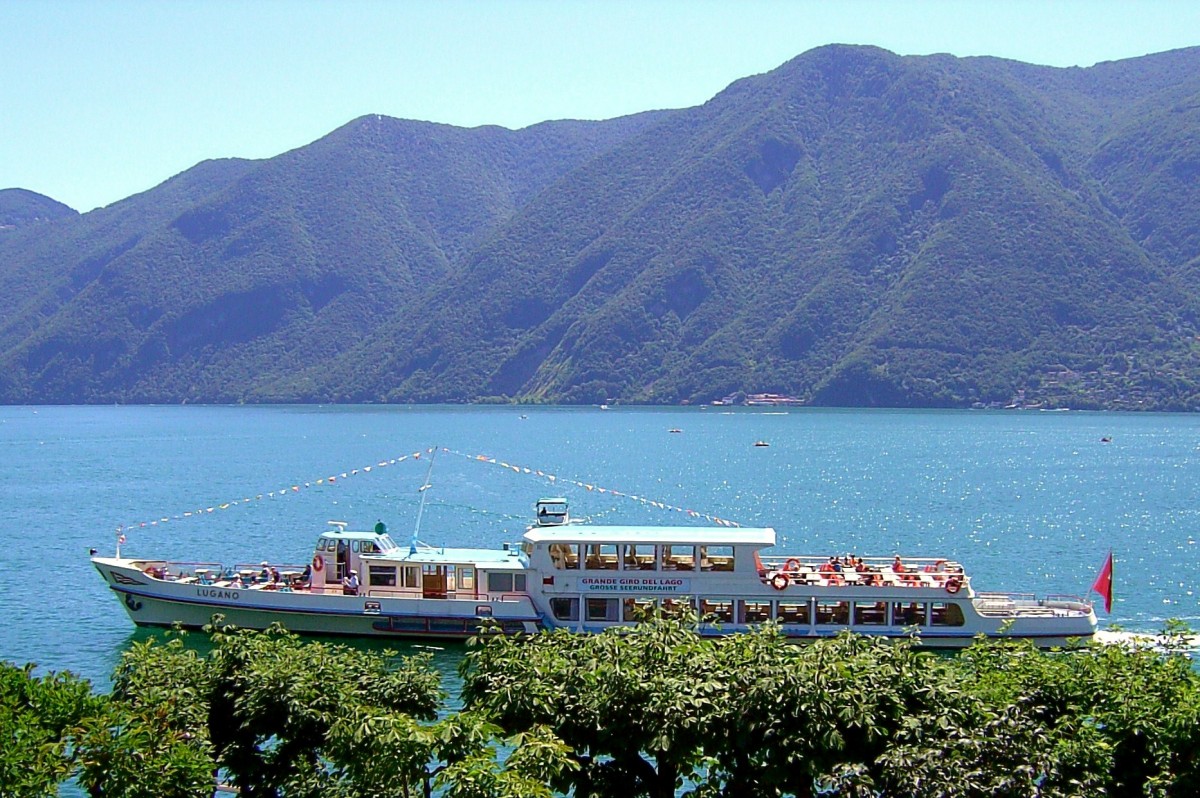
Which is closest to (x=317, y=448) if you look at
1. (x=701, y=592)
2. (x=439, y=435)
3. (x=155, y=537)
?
(x=439, y=435)

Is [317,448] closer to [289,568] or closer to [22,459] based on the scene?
[22,459]

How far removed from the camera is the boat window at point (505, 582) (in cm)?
3806

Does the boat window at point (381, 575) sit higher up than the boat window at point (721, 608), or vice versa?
the boat window at point (381, 575)

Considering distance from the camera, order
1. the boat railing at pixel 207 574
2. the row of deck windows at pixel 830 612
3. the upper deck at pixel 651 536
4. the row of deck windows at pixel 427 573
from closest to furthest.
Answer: the upper deck at pixel 651 536 < the row of deck windows at pixel 830 612 < the row of deck windows at pixel 427 573 < the boat railing at pixel 207 574

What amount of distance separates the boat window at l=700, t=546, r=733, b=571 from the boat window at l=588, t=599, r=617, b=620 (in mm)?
2680

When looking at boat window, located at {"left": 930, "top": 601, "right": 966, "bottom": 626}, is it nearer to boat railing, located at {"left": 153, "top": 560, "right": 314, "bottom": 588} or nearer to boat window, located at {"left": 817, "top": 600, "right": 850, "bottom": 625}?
boat window, located at {"left": 817, "top": 600, "right": 850, "bottom": 625}

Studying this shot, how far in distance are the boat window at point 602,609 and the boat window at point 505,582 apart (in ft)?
6.68

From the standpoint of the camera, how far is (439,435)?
168 metres

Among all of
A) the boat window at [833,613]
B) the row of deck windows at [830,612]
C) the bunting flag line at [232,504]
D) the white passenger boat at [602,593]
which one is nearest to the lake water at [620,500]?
the bunting flag line at [232,504]

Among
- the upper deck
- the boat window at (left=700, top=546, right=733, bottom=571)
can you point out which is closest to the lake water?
the upper deck

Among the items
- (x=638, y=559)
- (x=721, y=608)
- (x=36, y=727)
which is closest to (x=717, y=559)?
(x=721, y=608)

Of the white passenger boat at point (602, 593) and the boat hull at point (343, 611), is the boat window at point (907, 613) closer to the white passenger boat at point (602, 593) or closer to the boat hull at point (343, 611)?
the white passenger boat at point (602, 593)

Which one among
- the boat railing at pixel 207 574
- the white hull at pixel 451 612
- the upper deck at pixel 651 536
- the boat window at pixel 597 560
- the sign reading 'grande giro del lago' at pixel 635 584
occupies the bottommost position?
the white hull at pixel 451 612

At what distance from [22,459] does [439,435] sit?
5187 cm
